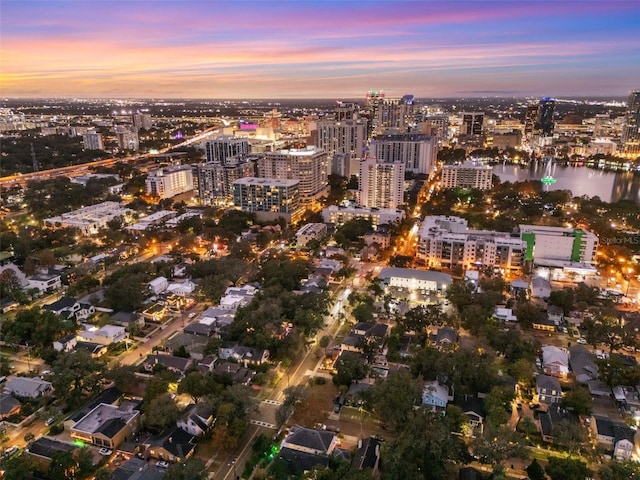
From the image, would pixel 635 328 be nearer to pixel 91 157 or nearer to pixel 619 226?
pixel 619 226

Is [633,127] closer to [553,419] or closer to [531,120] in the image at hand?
[531,120]

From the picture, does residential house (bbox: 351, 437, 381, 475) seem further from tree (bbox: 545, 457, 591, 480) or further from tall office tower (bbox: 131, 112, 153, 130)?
tall office tower (bbox: 131, 112, 153, 130)

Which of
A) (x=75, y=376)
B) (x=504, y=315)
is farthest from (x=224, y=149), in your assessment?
(x=75, y=376)

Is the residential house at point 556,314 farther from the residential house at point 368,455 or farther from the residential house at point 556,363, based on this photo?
the residential house at point 368,455

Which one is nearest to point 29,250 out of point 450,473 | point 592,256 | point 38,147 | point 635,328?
point 450,473

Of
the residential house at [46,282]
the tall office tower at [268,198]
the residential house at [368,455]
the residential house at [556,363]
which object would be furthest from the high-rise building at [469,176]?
the residential house at [368,455]

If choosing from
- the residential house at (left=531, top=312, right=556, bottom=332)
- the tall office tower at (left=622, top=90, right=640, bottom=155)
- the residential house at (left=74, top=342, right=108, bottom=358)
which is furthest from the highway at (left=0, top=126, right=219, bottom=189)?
the tall office tower at (left=622, top=90, right=640, bottom=155)
